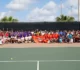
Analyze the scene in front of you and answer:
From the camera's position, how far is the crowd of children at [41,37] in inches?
1288

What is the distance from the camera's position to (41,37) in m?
33.0

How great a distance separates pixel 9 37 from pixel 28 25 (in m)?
3.40

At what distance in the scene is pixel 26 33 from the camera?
33.3 m

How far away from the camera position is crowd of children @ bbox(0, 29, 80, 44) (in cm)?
3272

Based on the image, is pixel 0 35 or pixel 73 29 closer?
pixel 0 35
